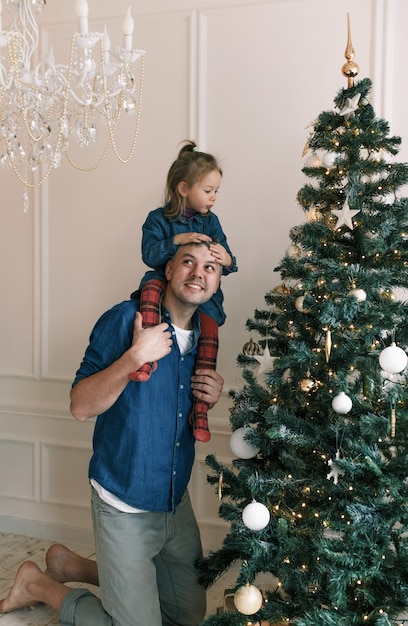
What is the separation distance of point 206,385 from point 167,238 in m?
0.58

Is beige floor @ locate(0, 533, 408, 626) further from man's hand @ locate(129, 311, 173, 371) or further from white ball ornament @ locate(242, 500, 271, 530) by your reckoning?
man's hand @ locate(129, 311, 173, 371)

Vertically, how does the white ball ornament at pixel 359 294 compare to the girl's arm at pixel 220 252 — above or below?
below

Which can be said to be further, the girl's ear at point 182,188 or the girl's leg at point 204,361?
the girl's ear at point 182,188

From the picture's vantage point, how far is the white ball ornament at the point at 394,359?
1.90 meters

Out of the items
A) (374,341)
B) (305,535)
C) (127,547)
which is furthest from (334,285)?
(127,547)

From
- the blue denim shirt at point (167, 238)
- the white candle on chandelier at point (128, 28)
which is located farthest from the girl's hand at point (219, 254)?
the white candle on chandelier at point (128, 28)

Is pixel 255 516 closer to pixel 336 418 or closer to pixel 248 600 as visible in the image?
pixel 248 600

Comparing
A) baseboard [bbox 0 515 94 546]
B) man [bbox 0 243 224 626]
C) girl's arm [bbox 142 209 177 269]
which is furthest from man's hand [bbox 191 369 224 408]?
baseboard [bbox 0 515 94 546]

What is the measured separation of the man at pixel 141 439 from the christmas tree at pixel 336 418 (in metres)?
0.27

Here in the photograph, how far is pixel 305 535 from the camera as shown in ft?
6.83

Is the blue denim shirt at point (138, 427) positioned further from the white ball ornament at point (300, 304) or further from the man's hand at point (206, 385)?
the white ball ornament at point (300, 304)

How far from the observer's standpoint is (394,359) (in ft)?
6.23

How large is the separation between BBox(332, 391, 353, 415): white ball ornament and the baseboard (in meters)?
1.96

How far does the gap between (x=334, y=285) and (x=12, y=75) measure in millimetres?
1203
